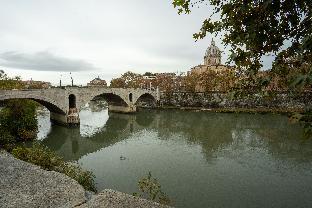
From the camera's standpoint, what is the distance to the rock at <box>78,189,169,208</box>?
9.14m

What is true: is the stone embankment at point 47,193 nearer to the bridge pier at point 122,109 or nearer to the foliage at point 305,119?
the foliage at point 305,119

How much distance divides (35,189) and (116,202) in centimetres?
433

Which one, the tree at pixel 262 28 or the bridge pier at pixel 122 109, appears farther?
the bridge pier at pixel 122 109

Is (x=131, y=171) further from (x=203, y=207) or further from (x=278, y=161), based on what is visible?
(x=278, y=161)

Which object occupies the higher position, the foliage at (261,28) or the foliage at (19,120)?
the foliage at (261,28)

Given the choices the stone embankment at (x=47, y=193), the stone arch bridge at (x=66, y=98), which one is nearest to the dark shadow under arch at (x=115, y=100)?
the stone arch bridge at (x=66, y=98)

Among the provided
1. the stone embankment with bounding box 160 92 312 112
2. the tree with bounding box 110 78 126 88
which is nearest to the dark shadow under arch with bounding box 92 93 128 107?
the stone embankment with bounding box 160 92 312 112

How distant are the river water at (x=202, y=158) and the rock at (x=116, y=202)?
7.19 meters

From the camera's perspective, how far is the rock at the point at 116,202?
914 centimetres

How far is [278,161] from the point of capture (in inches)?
998

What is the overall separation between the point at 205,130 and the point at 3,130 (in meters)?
26.1

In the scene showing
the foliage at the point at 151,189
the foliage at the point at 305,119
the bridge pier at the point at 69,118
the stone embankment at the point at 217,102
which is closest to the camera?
the foliage at the point at 305,119

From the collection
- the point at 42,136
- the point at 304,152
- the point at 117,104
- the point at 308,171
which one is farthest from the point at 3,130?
the point at 117,104

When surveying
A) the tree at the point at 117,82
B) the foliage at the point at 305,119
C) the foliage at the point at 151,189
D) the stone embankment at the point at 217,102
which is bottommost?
the foliage at the point at 151,189
